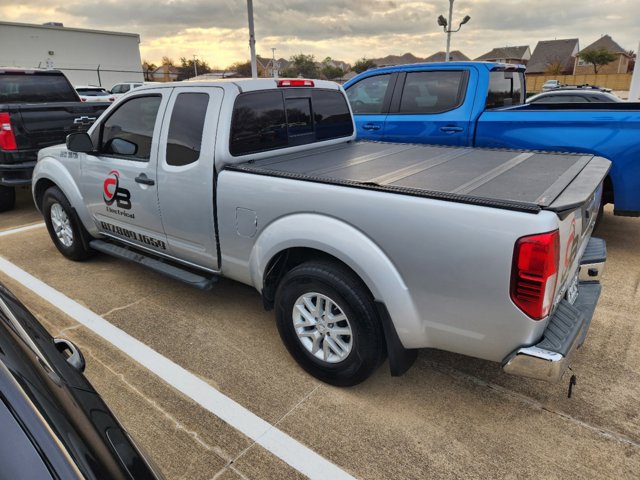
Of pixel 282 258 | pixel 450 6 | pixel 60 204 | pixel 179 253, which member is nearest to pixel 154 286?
pixel 179 253

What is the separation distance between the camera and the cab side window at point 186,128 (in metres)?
3.39

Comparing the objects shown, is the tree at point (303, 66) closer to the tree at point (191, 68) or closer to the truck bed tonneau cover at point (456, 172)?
the tree at point (191, 68)

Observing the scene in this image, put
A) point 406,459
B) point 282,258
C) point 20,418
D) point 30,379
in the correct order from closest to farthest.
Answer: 1. point 20,418
2. point 30,379
3. point 406,459
4. point 282,258

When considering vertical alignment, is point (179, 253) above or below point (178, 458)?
above

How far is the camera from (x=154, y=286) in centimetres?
444

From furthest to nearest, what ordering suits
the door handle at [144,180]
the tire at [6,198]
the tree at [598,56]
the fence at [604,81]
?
the tree at [598,56], the fence at [604,81], the tire at [6,198], the door handle at [144,180]

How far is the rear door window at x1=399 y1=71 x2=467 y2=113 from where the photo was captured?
18.2 feet

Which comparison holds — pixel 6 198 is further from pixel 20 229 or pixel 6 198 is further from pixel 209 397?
pixel 209 397

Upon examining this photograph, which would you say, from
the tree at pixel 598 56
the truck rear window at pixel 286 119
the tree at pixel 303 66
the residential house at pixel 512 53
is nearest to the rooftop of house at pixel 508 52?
the residential house at pixel 512 53

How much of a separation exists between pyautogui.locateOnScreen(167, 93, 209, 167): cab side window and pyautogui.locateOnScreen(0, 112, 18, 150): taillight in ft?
11.9

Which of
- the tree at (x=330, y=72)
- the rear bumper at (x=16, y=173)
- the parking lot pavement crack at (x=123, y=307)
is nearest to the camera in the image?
the parking lot pavement crack at (x=123, y=307)

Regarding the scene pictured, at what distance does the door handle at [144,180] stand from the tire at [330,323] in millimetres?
1485

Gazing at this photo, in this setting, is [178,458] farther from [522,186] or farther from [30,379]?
[522,186]

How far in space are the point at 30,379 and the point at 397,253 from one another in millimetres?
1663
